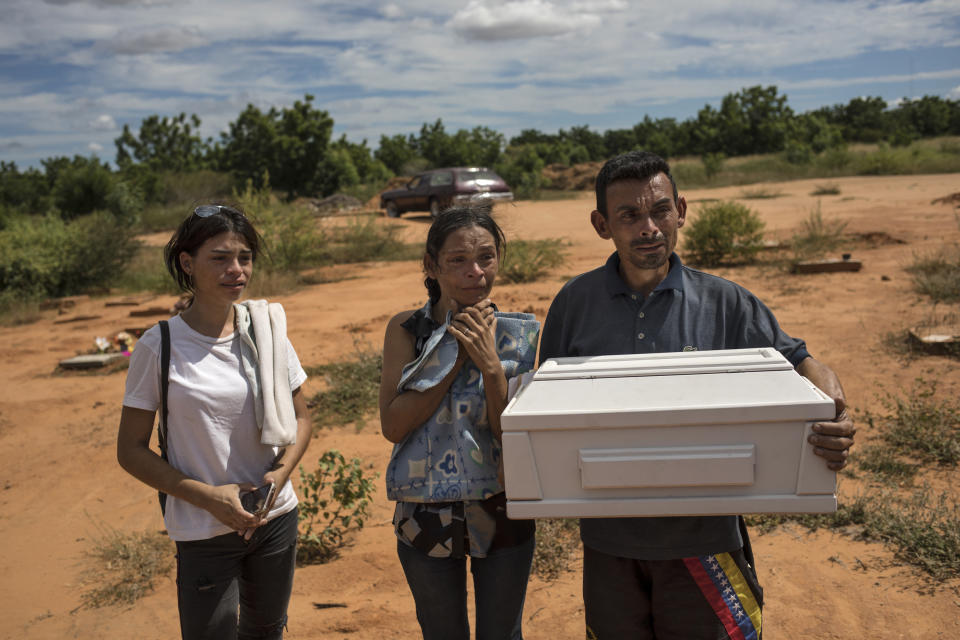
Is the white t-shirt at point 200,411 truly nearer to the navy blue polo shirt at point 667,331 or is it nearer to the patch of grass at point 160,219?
the navy blue polo shirt at point 667,331

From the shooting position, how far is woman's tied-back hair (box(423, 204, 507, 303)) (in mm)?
1853

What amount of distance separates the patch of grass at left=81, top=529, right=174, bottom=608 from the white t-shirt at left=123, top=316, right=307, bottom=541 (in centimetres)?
216

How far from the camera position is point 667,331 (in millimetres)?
1784

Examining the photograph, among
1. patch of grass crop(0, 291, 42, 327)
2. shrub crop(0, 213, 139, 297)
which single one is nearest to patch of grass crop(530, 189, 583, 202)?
shrub crop(0, 213, 139, 297)

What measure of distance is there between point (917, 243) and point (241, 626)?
1071cm

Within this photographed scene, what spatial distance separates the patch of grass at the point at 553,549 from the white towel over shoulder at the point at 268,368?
173cm

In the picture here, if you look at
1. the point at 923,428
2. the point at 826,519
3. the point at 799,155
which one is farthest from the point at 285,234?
the point at 799,155

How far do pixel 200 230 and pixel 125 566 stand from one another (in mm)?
2684

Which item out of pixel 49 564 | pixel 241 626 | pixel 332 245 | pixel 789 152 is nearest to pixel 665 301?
pixel 241 626

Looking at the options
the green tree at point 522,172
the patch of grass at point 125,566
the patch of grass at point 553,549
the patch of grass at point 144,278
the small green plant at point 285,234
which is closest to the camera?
the patch of grass at point 553,549

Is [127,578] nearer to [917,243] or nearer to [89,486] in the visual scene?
[89,486]

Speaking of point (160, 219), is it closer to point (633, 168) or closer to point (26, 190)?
point (26, 190)

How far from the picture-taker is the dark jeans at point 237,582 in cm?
190


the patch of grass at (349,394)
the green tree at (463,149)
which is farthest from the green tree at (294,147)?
the patch of grass at (349,394)
